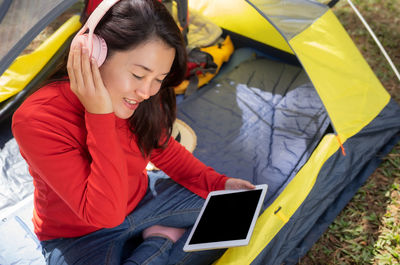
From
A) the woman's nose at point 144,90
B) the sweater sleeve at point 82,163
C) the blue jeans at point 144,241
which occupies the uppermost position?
the woman's nose at point 144,90

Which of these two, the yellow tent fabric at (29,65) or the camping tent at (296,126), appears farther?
the yellow tent fabric at (29,65)

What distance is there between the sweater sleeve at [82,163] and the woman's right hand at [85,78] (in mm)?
45

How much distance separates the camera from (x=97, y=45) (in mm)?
896

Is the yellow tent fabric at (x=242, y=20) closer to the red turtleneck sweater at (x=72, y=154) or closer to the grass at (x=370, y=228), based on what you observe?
the grass at (x=370, y=228)

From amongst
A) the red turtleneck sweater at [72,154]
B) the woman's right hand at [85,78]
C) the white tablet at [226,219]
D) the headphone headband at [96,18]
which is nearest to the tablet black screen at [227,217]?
the white tablet at [226,219]

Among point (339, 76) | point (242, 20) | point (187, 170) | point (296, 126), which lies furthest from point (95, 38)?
point (242, 20)

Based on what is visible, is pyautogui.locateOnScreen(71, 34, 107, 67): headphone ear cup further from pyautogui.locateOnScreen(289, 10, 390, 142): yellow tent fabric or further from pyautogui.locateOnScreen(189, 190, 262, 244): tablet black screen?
pyautogui.locateOnScreen(289, 10, 390, 142): yellow tent fabric

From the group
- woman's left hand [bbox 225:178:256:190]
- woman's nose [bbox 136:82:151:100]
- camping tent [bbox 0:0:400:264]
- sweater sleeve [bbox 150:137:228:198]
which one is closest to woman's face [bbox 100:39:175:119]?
woman's nose [bbox 136:82:151:100]

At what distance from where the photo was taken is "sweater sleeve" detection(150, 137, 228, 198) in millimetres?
1364

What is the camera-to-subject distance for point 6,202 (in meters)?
1.61

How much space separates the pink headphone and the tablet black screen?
23.5 inches

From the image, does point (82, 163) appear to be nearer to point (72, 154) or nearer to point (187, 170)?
point (72, 154)

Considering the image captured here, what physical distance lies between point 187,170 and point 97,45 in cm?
64

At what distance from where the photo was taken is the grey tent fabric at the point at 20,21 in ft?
3.12
